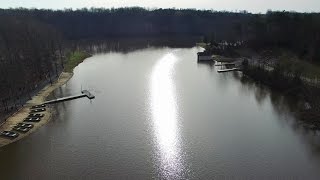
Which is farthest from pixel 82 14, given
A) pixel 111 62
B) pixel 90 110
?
pixel 90 110

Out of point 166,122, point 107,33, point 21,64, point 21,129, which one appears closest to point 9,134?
point 21,129

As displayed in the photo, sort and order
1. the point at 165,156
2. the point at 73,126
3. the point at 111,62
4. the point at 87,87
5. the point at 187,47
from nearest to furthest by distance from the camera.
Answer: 1. the point at 165,156
2. the point at 73,126
3. the point at 87,87
4. the point at 111,62
5. the point at 187,47

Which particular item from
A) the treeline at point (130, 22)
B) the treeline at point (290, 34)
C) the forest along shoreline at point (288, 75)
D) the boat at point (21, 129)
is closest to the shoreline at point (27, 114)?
the boat at point (21, 129)

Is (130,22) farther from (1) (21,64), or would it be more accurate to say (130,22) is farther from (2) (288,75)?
(2) (288,75)

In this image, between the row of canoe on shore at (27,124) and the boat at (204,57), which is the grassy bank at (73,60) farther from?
the boat at (204,57)

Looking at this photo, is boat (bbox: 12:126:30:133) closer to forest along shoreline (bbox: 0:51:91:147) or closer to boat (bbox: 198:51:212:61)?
forest along shoreline (bbox: 0:51:91:147)

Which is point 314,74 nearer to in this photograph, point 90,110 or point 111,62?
point 90,110
